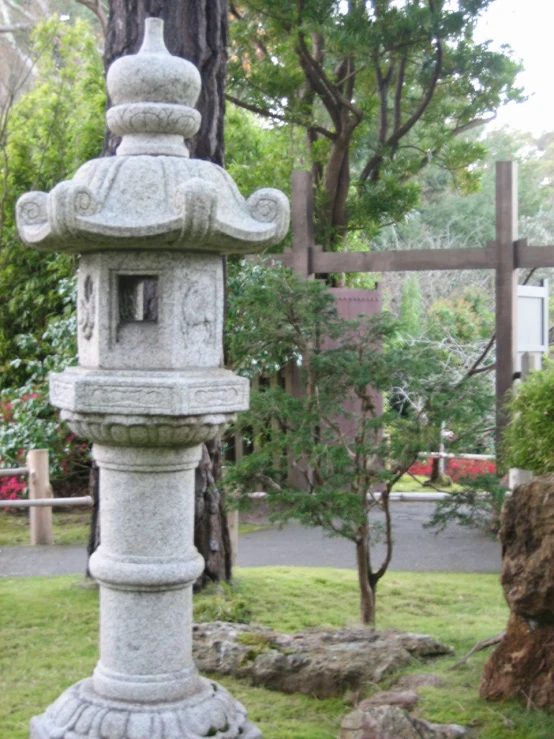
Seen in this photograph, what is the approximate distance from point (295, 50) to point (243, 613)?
5270mm

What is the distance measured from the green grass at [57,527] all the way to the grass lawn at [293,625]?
1.71 meters

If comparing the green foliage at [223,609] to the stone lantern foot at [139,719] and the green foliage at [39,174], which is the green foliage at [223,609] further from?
the green foliage at [39,174]

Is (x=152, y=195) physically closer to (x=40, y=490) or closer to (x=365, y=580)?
(x=365, y=580)

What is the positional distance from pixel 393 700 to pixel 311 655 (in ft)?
2.14

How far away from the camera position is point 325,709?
4297mm

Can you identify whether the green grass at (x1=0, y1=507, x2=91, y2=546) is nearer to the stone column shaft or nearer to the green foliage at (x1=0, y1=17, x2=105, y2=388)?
the green foliage at (x1=0, y1=17, x2=105, y2=388)

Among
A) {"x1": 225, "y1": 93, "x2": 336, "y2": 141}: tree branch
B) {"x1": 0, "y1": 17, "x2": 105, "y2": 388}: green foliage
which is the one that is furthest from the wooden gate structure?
{"x1": 0, "y1": 17, "x2": 105, "y2": 388}: green foliage

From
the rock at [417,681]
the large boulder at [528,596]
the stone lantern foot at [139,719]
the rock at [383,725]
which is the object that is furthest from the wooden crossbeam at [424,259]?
the stone lantern foot at [139,719]

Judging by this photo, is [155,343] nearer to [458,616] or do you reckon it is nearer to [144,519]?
[144,519]

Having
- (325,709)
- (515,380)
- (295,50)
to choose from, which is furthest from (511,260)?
(325,709)

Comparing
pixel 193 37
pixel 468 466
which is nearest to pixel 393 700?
pixel 193 37

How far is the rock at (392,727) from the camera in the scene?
3525 mm

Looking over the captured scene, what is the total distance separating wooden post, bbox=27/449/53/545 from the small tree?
3.48 metres

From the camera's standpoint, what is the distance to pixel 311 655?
454cm
